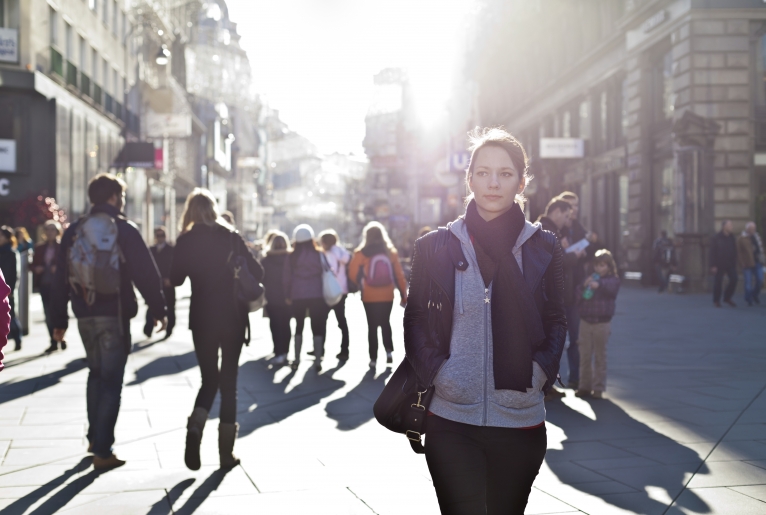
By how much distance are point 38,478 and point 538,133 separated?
1529 inches

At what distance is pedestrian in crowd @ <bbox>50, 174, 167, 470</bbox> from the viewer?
19.9ft

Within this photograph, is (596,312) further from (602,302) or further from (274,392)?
(274,392)

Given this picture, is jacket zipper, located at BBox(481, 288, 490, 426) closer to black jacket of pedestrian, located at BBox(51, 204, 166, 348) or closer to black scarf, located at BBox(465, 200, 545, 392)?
black scarf, located at BBox(465, 200, 545, 392)

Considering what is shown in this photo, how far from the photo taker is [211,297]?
618 cm

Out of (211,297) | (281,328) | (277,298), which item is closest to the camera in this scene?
(211,297)

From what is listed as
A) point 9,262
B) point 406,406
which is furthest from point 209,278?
point 9,262

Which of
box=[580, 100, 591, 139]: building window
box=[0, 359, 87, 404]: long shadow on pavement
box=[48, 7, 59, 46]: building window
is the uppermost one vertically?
box=[48, 7, 59, 46]: building window

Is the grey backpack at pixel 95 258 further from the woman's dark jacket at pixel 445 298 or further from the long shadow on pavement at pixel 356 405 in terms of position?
the woman's dark jacket at pixel 445 298

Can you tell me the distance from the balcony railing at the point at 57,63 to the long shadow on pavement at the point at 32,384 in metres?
23.4

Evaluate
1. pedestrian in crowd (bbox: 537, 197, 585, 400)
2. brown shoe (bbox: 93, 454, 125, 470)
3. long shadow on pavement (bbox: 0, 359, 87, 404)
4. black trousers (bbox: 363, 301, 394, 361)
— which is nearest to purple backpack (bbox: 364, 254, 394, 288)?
black trousers (bbox: 363, 301, 394, 361)

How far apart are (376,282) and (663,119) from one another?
54.6ft

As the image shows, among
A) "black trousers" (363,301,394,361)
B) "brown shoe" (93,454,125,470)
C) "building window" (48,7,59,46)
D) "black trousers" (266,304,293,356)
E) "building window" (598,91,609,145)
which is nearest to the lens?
"brown shoe" (93,454,125,470)

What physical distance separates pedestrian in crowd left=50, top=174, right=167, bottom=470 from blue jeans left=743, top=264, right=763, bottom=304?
15.7m

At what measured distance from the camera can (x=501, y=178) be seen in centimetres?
318
